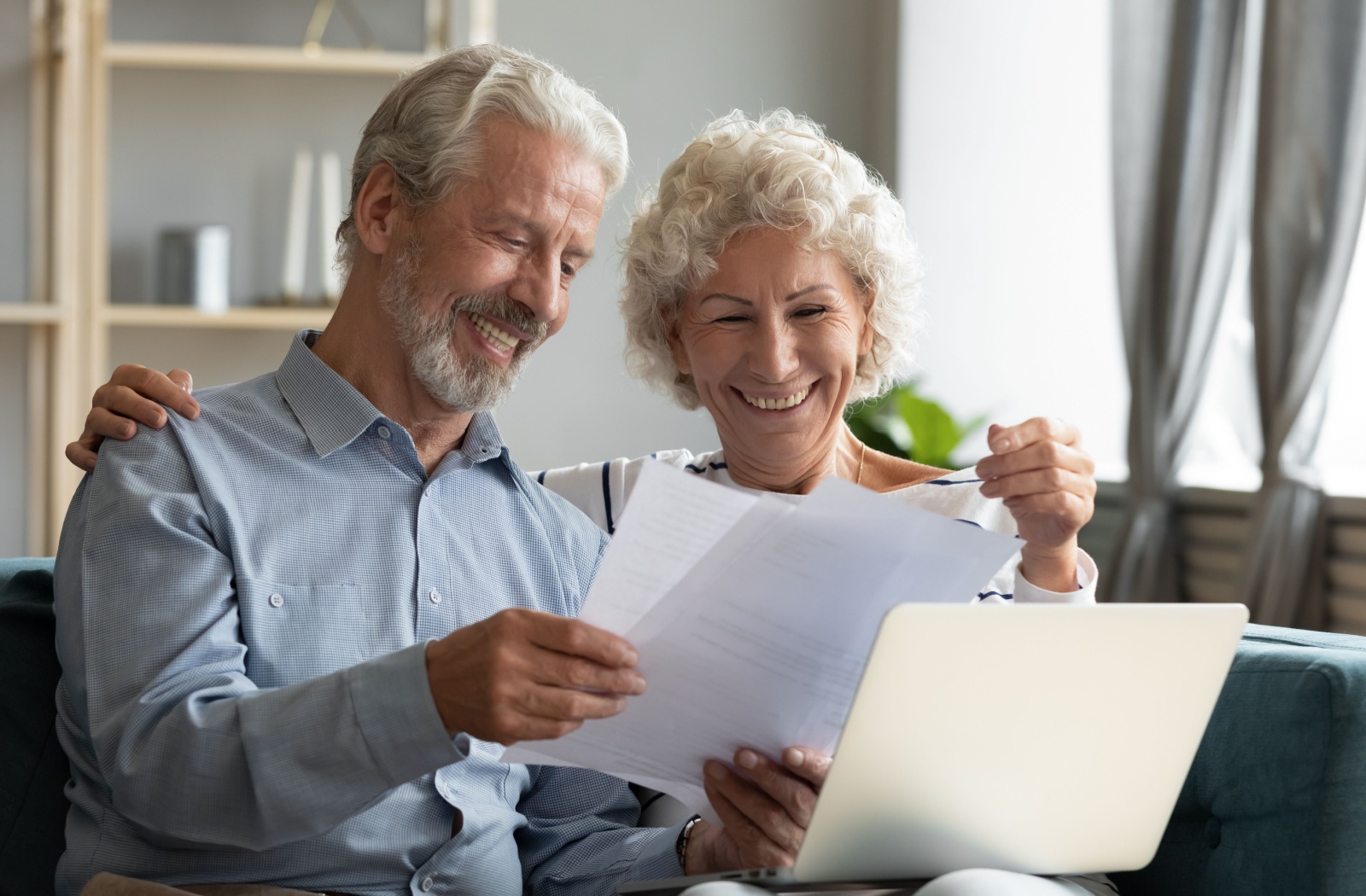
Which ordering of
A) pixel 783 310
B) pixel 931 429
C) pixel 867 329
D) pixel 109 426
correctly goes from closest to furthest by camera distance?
pixel 109 426, pixel 783 310, pixel 867 329, pixel 931 429

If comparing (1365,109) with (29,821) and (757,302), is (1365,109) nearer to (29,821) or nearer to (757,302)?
(757,302)

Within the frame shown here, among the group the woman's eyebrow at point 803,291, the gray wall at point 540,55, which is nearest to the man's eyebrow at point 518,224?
the woman's eyebrow at point 803,291

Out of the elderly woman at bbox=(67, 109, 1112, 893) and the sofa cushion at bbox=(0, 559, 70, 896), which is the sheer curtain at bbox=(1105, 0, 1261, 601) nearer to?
the elderly woman at bbox=(67, 109, 1112, 893)

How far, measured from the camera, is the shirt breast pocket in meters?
1.28

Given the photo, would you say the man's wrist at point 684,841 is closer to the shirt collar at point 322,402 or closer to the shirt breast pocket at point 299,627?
the shirt breast pocket at point 299,627

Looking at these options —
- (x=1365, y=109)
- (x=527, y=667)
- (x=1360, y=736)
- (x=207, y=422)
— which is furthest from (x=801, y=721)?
(x=1365, y=109)

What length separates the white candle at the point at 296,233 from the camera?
11.5 ft

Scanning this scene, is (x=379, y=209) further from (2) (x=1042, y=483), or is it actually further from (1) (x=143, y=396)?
(2) (x=1042, y=483)


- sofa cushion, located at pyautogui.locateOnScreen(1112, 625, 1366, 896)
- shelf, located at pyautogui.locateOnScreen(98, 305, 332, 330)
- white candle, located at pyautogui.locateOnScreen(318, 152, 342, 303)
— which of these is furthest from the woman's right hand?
white candle, located at pyautogui.locateOnScreen(318, 152, 342, 303)

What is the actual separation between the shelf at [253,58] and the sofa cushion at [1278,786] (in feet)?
8.99

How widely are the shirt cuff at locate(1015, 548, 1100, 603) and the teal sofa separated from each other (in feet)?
0.55

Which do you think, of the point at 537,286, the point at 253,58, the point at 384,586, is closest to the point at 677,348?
the point at 537,286

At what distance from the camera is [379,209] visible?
5.19 feet

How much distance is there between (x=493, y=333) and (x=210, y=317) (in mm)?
2165
